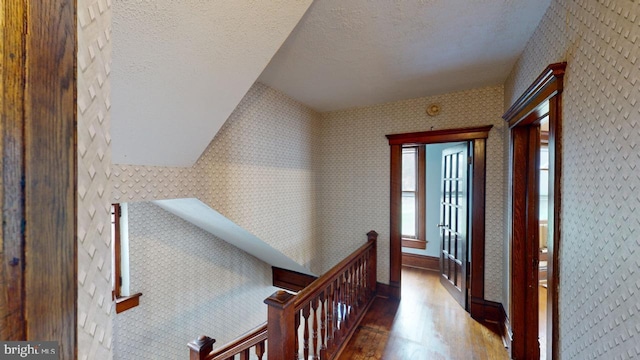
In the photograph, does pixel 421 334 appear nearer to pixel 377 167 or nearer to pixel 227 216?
pixel 377 167

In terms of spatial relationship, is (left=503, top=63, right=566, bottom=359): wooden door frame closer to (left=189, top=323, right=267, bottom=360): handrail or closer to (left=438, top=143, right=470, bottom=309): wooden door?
(left=438, top=143, right=470, bottom=309): wooden door

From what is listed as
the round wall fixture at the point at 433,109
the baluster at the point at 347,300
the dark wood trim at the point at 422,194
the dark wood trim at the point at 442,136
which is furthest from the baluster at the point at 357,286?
the dark wood trim at the point at 422,194

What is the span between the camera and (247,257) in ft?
10.3

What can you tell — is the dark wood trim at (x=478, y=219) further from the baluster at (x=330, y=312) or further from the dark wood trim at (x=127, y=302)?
the dark wood trim at (x=127, y=302)

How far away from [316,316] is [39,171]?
188 centimetres

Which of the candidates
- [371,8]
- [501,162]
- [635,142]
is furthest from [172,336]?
[501,162]

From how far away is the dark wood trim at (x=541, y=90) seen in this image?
1.22 meters

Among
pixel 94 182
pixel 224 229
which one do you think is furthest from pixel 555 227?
pixel 224 229

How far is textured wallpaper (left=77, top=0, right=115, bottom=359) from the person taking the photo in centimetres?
40

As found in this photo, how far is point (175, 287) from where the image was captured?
2381 mm

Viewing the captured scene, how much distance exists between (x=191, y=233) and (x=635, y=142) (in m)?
2.97

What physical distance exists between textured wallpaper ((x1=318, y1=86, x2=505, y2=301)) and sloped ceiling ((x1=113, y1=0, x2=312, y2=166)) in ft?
6.53

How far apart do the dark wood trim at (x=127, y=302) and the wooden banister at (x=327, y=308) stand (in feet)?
4.51

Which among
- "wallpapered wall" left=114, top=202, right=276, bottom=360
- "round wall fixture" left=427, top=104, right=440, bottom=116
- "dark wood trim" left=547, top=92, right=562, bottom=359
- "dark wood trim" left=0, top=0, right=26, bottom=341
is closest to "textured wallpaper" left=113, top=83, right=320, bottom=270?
"wallpapered wall" left=114, top=202, right=276, bottom=360
